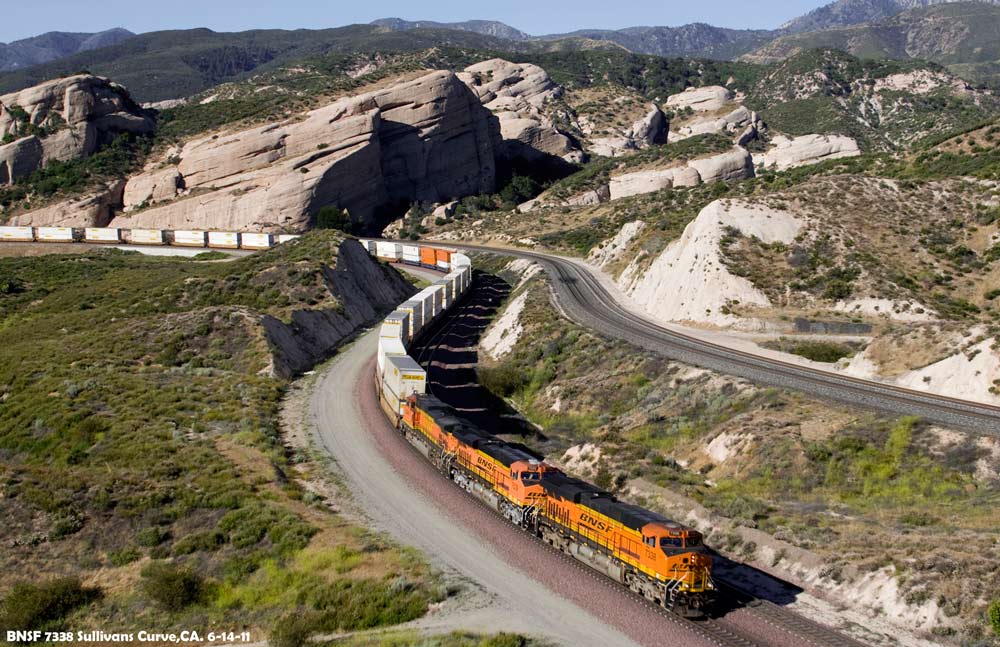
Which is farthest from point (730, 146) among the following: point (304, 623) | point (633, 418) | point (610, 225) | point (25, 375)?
point (304, 623)

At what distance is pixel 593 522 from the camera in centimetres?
2414

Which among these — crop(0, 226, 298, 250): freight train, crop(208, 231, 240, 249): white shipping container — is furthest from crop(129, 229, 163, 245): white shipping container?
crop(208, 231, 240, 249): white shipping container

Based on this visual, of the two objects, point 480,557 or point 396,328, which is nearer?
point 480,557

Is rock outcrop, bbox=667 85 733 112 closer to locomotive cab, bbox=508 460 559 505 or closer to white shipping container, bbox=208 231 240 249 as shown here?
white shipping container, bbox=208 231 240 249

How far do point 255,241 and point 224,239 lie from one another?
5187 millimetres

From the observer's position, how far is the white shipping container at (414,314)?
2279 inches

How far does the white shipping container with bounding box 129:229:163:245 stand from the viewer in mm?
116438

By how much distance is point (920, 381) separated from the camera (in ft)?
134

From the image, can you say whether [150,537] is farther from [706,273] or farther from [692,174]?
[692,174]

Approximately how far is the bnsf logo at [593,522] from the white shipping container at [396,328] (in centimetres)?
2665

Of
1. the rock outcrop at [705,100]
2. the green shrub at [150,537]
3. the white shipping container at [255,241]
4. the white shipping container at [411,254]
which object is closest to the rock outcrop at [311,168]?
the white shipping container at [255,241]

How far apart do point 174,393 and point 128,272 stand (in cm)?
5572

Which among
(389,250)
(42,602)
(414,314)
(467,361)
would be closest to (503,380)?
(467,361)

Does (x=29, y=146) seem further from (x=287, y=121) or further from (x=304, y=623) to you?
(x=304, y=623)
